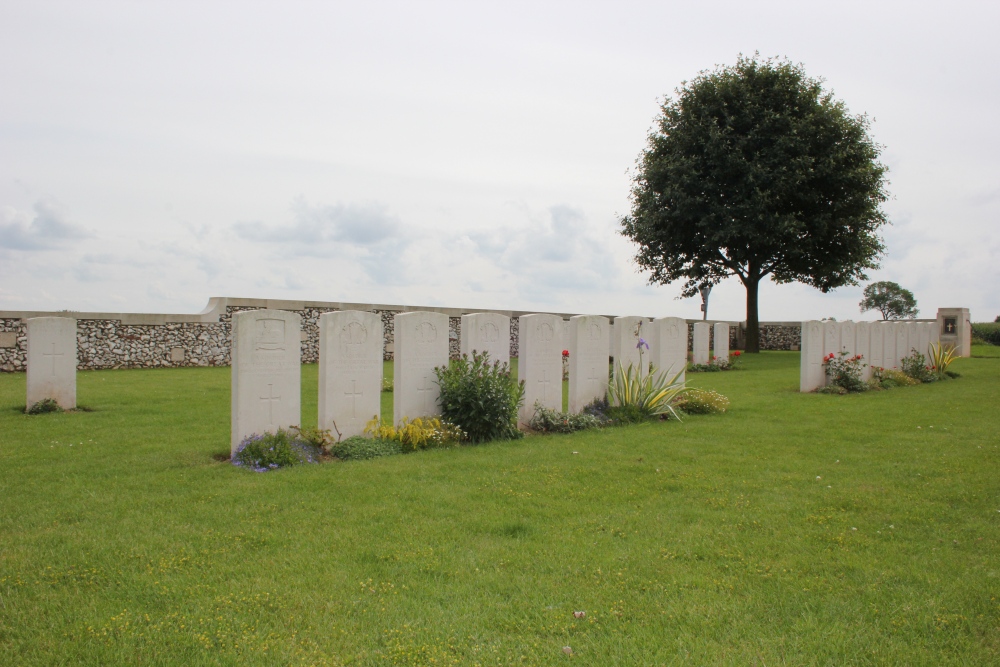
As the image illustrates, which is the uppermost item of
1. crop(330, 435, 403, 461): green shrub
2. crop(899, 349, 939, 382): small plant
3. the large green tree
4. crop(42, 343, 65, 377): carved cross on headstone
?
the large green tree

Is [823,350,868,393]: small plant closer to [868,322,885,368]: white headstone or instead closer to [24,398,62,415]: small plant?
[868,322,885,368]: white headstone

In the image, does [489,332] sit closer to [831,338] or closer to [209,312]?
[831,338]

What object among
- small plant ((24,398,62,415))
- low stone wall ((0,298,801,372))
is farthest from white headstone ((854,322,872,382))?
small plant ((24,398,62,415))

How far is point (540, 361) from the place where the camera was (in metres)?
9.48

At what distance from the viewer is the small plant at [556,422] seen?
9.25 meters

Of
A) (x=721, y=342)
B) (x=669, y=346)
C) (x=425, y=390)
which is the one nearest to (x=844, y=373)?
(x=669, y=346)

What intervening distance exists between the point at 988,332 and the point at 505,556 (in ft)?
127

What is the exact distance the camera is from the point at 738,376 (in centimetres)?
1811

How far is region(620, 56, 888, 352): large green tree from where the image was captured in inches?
897

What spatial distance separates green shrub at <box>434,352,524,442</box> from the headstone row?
27.8 feet

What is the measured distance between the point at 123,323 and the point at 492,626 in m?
17.5

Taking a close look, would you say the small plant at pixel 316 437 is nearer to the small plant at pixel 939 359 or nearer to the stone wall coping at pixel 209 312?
the stone wall coping at pixel 209 312

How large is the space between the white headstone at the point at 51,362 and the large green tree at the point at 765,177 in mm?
19379

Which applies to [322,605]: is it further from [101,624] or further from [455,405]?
[455,405]
